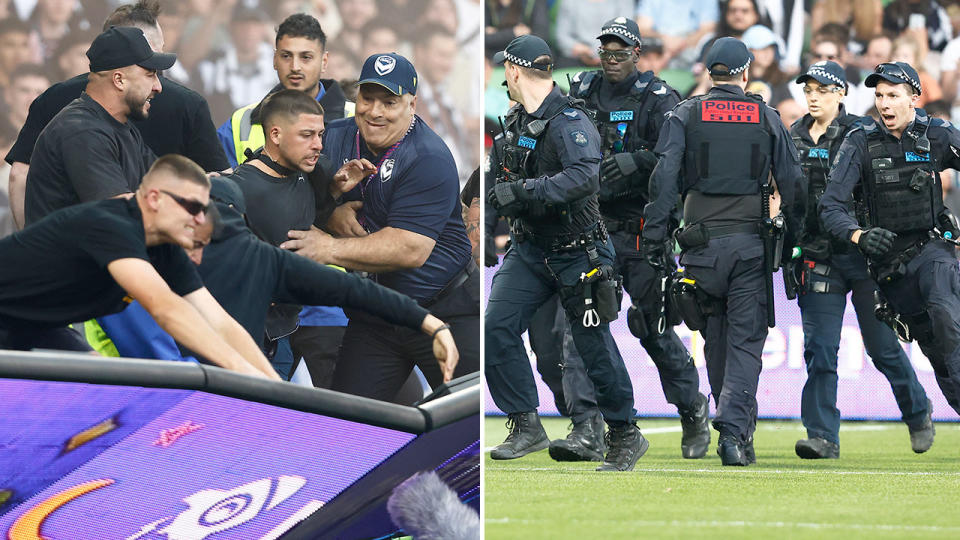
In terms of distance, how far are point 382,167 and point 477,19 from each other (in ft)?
1.51

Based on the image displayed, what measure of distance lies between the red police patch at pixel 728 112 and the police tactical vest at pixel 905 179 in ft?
2.37

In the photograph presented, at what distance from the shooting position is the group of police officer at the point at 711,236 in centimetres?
637

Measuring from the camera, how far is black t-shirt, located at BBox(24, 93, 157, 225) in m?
3.34

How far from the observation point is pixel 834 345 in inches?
289

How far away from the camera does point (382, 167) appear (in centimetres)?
374

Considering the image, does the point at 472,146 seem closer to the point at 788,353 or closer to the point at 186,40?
the point at 186,40

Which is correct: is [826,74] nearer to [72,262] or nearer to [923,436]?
[923,436]

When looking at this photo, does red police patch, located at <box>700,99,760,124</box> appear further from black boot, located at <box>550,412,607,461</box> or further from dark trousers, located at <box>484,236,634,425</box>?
black boot, located at <box>550,412,607,461</box>

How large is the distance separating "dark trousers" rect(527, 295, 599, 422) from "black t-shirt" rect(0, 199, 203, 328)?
4016 millimetres

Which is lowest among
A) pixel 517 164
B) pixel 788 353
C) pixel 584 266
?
pixel 788 353

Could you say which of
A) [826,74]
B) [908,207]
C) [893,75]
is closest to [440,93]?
[893,75]

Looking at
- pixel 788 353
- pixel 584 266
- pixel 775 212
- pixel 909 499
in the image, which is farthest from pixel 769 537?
pixel 788 353

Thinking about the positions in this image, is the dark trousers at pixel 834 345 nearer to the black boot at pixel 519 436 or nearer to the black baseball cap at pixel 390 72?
the black boot at pixel 519 436

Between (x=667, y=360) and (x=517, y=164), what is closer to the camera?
(x=517, y=164)
